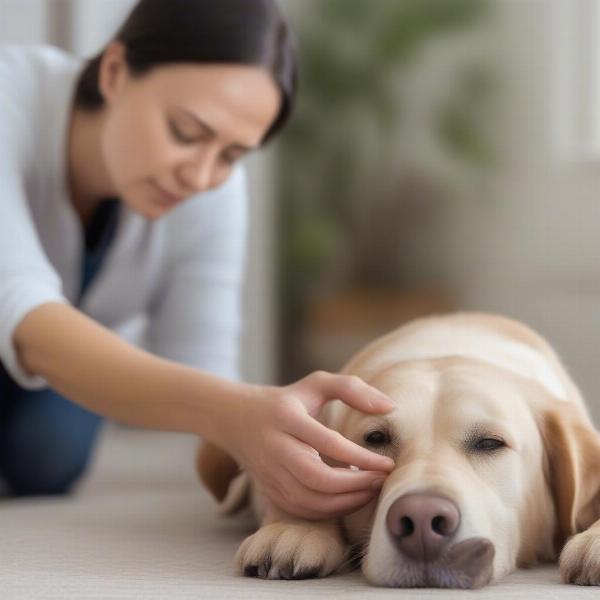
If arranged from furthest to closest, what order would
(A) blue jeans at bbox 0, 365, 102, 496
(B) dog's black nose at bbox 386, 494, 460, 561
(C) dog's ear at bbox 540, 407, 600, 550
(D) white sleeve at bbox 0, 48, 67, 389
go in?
(A) blue jeans at bbox 0, 365, 102, 496 < (D) white sleeve at bbox 0, 48, 67, 389 < (C) dog's ear at bbox 540, 407, 600, 550 < (B) dog's black nose at bbox 386, 494, 460, 561

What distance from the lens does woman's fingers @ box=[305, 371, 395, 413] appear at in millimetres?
1229

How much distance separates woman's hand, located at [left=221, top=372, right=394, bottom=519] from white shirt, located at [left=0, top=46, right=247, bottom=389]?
0.57m

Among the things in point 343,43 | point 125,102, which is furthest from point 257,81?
point 343,43

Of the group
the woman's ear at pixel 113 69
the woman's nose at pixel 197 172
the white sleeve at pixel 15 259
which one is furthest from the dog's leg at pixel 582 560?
the woman's ear at pixel 113 69

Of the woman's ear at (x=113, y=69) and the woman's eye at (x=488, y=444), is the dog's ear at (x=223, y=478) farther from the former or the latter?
the woman's ear at (x=113, y=69)

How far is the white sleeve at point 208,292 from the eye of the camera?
231 cm

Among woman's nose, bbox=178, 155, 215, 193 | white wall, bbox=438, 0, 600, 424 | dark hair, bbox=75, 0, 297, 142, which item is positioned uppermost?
dark hair, bbox=75, 0, 297, 142

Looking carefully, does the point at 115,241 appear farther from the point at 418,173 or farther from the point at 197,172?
the point at 418,173

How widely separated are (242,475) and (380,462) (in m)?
0.55

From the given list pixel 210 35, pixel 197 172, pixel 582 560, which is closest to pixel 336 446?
pixel 582 560

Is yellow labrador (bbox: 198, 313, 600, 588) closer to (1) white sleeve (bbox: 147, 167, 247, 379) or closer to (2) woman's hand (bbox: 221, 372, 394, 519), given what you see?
(2) woman's hand (bbox: 221, 372, 394, 519)

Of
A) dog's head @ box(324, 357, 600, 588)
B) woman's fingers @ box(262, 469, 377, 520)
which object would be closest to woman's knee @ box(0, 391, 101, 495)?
dog's head @ box(324, 357, 600, 588)

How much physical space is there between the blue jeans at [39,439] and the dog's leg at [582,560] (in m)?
1.41

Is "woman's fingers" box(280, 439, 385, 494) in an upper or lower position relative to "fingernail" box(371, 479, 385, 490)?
upper
